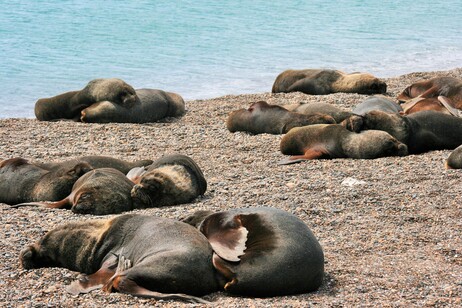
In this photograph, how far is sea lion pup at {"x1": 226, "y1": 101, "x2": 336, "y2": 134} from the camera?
33.8 feet

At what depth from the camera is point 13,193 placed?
741 centimetres

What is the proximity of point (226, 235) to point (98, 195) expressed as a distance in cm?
191

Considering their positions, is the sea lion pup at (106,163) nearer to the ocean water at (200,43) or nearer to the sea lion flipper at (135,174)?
the sea lion flipper at (135,174)

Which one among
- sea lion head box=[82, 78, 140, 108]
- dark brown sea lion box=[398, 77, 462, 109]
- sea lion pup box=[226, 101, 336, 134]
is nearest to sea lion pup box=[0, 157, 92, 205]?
sea lion pup box=[226, 101, 336, 134]

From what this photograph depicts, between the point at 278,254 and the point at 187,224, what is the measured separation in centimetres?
68

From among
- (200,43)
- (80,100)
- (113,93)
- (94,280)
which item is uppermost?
(94,280)

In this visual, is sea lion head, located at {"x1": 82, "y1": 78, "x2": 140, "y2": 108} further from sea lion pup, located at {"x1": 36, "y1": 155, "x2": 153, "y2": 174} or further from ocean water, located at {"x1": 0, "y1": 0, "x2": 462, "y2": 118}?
sea lion pup, located at {"x1": 36, "y1": 155, "x2": 153, "y2": 174}

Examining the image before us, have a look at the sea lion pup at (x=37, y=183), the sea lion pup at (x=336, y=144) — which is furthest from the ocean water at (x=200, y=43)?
the sea lion pup at (x=37, y=183)

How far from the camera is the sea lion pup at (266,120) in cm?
1031

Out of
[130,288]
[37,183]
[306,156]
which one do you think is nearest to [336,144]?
[306,156]

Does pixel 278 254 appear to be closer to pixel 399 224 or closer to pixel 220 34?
pixel 399 224

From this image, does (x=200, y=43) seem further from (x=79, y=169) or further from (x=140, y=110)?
(x=79, y=169)

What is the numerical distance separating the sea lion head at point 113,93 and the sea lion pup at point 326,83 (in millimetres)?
2909

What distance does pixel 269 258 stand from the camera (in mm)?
4984
